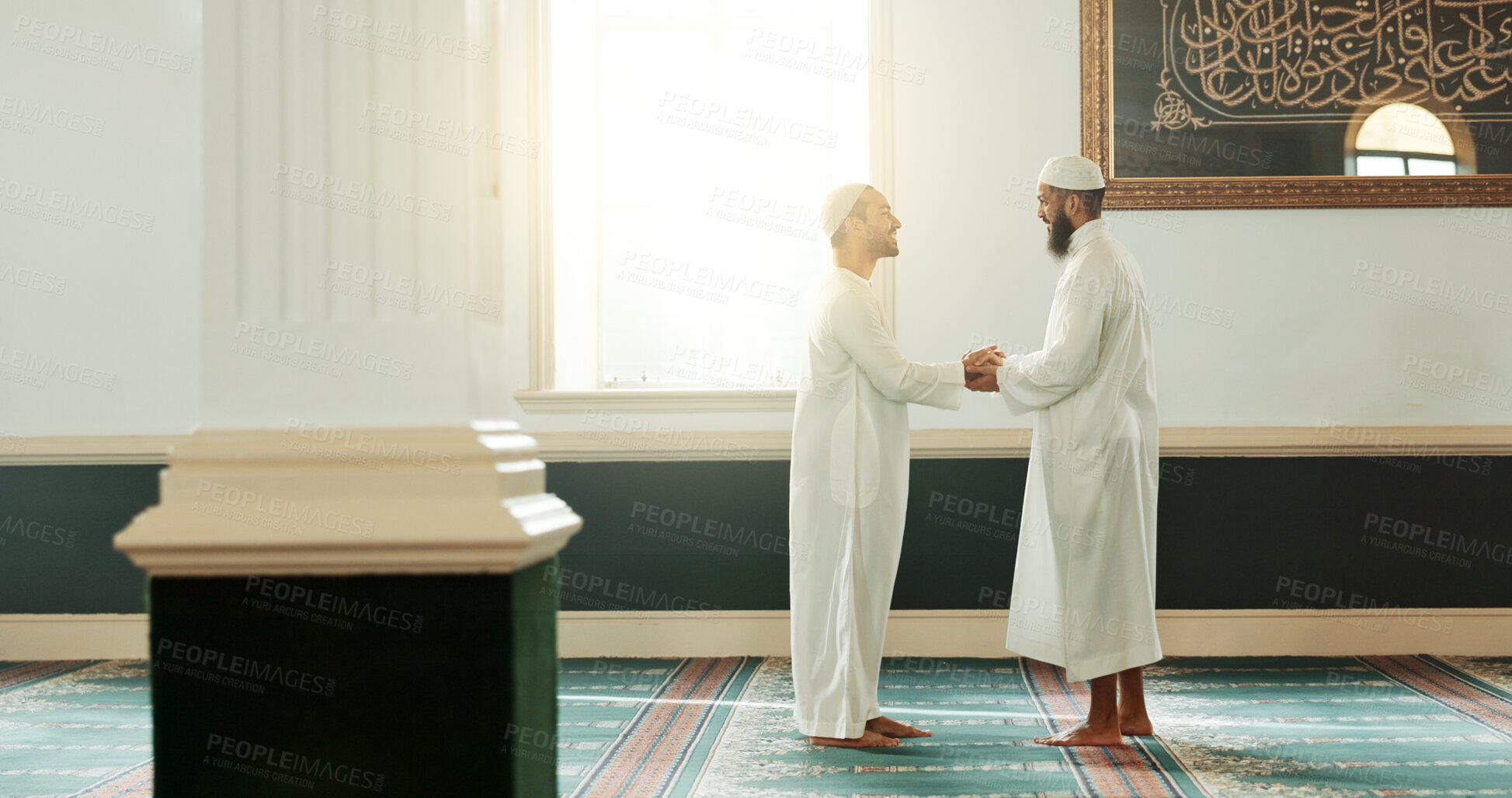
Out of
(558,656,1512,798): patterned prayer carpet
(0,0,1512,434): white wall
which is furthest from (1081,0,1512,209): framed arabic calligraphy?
(558,656,1512,798): patterned prayer carpet

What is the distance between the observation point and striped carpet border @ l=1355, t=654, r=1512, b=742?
336 cm

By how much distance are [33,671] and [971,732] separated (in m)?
3.58

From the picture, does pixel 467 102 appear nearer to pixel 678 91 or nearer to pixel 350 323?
pixel 350 323

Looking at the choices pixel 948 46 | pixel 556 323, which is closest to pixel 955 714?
Answer: pixel 556 323

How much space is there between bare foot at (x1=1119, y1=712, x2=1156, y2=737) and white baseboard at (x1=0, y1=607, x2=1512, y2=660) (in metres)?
1.12

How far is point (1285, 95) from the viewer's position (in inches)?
169

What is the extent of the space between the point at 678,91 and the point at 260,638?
369 centimetres

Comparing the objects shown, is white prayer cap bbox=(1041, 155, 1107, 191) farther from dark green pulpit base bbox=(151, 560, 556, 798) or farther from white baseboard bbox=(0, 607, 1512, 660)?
dark green pulpit base bbox=(151, 560, 556, 798)

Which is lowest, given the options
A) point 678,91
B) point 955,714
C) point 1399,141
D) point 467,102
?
point 955,714

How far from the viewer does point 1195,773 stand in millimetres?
2814

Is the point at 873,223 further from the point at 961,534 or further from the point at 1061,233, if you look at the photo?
the point at 961,534

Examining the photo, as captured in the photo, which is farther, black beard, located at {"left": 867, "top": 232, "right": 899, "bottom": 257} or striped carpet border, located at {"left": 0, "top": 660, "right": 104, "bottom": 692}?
striped carpet border, located at {"left": 0, "top": 660, "right": 104, "bottom": 692}

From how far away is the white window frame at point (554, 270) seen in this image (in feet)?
14.2

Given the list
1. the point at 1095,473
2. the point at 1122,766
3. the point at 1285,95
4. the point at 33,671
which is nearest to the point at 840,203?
the point at 1095,473
